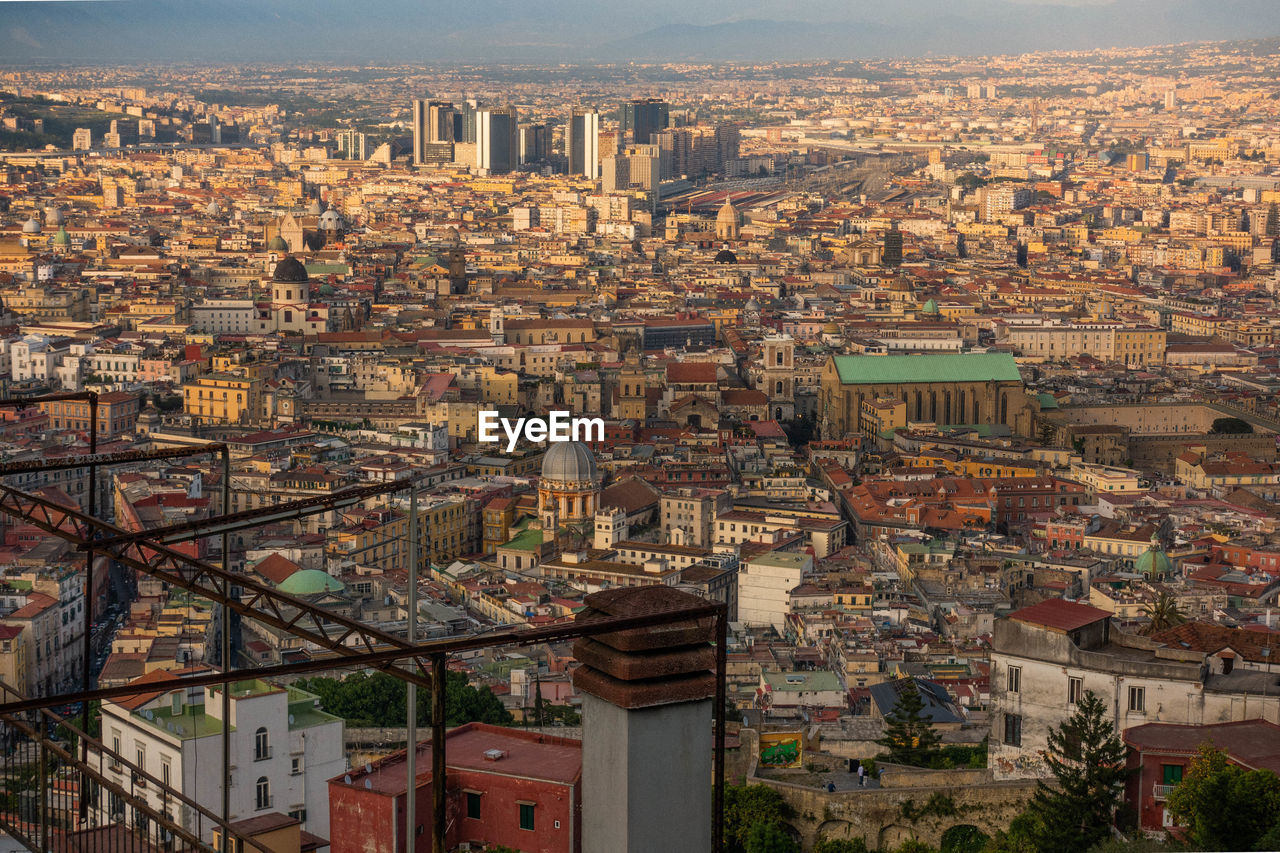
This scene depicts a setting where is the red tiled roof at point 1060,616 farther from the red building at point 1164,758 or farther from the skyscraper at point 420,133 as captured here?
the skyscraper at point 420,133

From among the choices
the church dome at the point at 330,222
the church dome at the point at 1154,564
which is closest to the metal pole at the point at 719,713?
the church dome at the point at 1154,564

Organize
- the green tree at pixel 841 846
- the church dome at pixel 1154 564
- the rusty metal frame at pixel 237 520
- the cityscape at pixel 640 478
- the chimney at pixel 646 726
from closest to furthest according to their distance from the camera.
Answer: the chimney at pixel 646 726
the rusty metal frame at pixel 237 520
the cityscape at pixel 640 478
the green tree at pixel 841 846
the church dome at pixel 1154 564

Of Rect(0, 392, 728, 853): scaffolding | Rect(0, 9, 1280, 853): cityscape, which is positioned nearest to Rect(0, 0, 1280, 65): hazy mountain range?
Rect(0, 9, 1280, 853): cityscape

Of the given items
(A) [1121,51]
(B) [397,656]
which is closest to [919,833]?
(B) [397,656]

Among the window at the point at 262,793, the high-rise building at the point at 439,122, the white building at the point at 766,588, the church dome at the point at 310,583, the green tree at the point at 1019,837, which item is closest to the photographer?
the green tree at the point at 1019,837

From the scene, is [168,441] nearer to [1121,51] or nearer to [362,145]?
[1121,51]

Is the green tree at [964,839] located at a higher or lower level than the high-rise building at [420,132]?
lower
